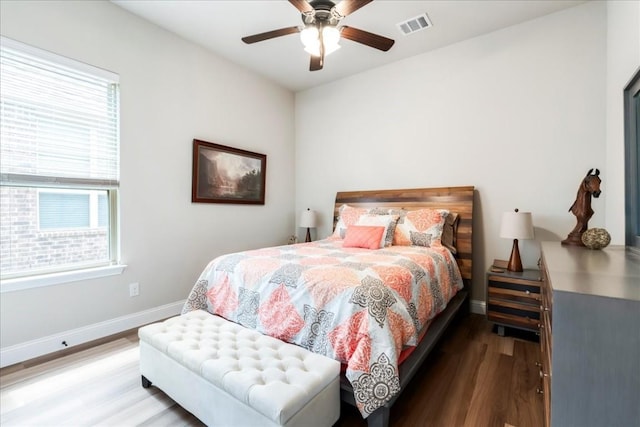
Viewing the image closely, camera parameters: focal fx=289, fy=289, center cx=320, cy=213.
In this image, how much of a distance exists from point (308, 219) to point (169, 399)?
2.79 metres

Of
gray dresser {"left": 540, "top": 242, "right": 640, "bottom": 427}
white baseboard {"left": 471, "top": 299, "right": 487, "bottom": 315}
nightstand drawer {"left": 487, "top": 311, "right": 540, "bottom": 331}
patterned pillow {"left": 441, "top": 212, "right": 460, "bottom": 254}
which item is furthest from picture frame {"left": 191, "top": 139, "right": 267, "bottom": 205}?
gray dresser {"left": 540, "top": 242, "right": 640, "bottom": 427}

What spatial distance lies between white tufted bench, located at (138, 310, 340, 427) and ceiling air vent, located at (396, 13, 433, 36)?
3132mm

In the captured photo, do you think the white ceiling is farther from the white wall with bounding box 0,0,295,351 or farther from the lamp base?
the lamp base

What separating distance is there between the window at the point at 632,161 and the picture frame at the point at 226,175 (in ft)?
11.9

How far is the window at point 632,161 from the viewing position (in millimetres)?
1763

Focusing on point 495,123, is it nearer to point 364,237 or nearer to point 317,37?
point 364,237

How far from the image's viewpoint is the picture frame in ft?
11.1

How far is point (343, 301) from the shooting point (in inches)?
61.8

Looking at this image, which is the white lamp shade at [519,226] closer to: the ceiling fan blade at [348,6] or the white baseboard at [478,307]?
the white baseboard at [478,307]

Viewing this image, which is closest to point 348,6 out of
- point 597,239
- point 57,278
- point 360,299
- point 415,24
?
point 415,24

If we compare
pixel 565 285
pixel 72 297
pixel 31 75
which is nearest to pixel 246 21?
pixel 31 75

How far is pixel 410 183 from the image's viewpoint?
3639mm

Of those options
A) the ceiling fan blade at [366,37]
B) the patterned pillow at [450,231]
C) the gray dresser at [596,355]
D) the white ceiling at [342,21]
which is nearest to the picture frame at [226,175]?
the white ceiling at [342,21]

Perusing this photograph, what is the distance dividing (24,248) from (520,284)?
4071 mm
